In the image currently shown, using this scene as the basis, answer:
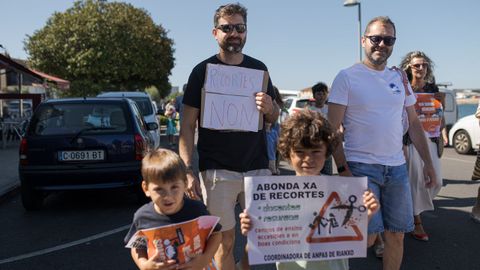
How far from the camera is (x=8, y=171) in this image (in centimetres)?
977

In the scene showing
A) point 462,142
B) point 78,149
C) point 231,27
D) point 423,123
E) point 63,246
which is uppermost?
point 231,27

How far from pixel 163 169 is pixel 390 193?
1.65 metres

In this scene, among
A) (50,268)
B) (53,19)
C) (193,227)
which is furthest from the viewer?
(53,19)

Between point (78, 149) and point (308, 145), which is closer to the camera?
point (308, 145)

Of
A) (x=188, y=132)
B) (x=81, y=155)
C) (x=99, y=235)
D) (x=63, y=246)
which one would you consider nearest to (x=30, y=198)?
(x=81, y=155)

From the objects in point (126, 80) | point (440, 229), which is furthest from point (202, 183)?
point (126, 80)

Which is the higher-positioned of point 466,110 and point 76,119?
point 466,110

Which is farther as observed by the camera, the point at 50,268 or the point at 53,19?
A: the point at 53,19

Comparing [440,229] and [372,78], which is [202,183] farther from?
[440,229]

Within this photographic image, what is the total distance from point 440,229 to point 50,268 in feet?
13.7

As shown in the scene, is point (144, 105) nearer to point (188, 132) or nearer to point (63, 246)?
point (63, 246)

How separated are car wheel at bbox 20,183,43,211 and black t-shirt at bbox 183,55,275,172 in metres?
4.14

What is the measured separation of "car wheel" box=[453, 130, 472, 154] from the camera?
1337 centimetres

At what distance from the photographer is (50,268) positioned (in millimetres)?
4125
